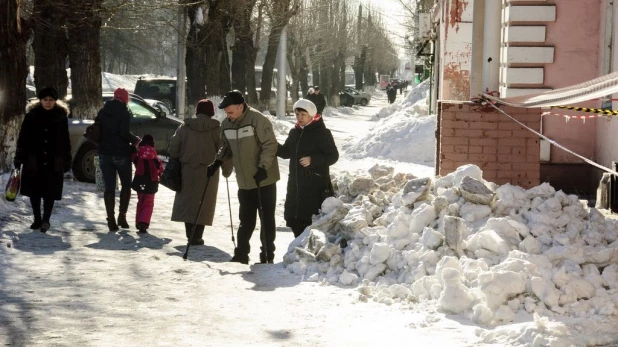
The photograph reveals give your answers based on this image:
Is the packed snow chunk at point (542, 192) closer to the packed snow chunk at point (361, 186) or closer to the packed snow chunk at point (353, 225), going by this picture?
the packed snow chunk at point (353, 225)

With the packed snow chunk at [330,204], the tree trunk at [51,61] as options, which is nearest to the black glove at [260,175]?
the packed snow chunk at [330,204]

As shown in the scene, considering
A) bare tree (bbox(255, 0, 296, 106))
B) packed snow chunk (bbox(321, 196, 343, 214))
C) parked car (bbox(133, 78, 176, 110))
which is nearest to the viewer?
packed snow chunk (bbox(321, 196, 343, 214))

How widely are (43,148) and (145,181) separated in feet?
3.79

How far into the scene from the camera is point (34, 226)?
38.0 ft

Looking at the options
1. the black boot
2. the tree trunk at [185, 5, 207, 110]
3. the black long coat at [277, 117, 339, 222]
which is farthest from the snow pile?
the tree trunk at [185, 5, 207, 110]

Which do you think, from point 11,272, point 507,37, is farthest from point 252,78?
point 11,272

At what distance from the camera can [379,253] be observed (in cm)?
802

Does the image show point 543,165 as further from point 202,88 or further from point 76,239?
point 202,88

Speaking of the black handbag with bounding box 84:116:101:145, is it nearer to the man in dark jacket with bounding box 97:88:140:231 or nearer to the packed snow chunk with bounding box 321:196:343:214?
the man in dark jacket with bounding box 97:88:140:231

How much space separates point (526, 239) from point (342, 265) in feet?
5.16

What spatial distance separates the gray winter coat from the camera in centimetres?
1116

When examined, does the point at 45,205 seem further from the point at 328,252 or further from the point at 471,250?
the point at 471,250

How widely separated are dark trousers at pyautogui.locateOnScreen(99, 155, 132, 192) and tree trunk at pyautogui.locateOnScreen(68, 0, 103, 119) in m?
7.12

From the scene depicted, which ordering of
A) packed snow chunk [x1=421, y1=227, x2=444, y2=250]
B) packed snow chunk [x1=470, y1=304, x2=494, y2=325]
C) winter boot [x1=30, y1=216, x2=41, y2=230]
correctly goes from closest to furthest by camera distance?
packed snow chunk [x1=470, y1=304, x2=494, y2=325] < packed snow chunk [x1=421, y1=227, x2=444, y2=250] < winter boot [x1=30, y1=216, x2=41, y2=230]
